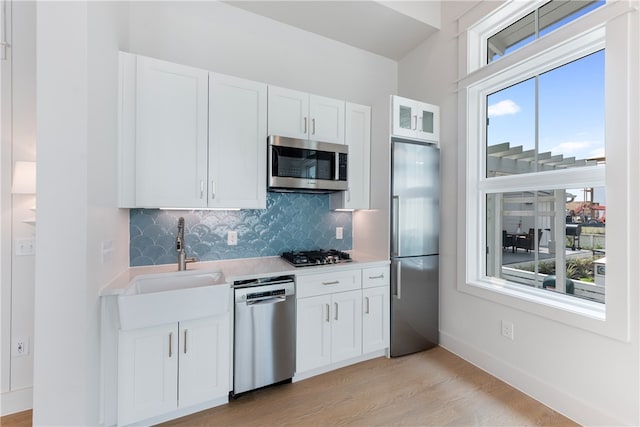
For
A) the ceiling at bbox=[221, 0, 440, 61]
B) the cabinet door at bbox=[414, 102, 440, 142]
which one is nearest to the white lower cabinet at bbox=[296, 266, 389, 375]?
the cabinet door at bbox=[414, 102, 440, 142]

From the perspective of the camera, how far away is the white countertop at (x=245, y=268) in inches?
76.9

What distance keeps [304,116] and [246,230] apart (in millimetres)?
1178

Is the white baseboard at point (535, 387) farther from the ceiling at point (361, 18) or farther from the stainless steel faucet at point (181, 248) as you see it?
the ceiling at point (361, 18)

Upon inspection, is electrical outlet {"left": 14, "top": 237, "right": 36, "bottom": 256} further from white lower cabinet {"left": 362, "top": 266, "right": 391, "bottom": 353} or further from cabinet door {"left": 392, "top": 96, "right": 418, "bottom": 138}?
cabinet door {"left": 392, "top": 96, "right": 418, "bottom": 138}

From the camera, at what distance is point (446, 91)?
2.82 m

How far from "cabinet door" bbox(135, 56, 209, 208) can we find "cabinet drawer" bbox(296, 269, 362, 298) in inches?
39.3

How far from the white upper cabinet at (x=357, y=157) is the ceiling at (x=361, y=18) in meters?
0.86

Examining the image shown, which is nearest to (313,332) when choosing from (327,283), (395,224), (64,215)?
(327,283)

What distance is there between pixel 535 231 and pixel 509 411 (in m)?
1.33

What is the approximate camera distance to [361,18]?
2.76 m

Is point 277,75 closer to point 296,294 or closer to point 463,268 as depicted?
point 296,294

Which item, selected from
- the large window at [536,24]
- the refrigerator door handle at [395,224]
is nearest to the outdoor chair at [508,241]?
the refrigerator door handle at [395,224]

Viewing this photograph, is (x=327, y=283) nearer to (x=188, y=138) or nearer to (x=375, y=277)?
(x=375, y=277)

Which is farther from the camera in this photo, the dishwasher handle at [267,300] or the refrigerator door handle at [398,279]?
the refrigerator door handle at [398,279]
